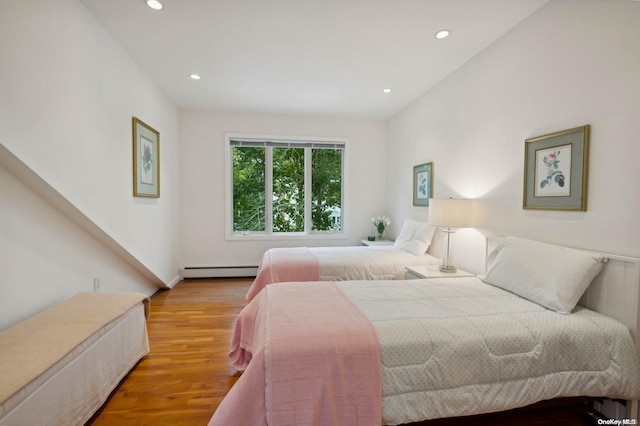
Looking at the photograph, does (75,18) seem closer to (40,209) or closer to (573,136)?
(40,209)

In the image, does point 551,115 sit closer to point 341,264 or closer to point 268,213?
point 341,264

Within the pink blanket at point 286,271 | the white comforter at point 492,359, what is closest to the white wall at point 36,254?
the pink blanket at point 286,271

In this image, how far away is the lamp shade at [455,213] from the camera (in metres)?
2.63

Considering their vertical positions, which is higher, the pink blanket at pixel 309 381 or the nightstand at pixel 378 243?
the nightstand at pixel 378 243

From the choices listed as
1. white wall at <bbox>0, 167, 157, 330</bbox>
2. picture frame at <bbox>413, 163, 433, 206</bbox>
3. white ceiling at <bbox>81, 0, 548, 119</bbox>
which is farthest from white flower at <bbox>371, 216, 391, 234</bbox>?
white wall at <bbox>0, 167, 157, 330</bbox>

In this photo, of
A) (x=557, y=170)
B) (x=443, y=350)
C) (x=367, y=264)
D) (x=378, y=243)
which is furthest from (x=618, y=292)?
(x=378, y=243)

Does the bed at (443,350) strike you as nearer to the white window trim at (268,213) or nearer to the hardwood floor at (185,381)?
the hardwood floor at (185,381)

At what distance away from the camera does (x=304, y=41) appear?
2541mm

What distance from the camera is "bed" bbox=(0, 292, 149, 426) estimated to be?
1.22 meters

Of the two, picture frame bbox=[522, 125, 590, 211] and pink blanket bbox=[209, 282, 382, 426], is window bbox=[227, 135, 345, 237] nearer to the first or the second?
picture frame bbox=[522, 125, 590, 211]

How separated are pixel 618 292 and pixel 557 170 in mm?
827

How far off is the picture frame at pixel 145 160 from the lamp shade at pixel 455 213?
3.10 meters

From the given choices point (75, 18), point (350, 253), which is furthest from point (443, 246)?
point (75, 18)

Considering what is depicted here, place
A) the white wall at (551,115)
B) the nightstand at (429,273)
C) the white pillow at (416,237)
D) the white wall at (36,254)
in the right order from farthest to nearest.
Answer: the white pillow at (416,237) < the nightstand at (429,273) < the white wall at (36,254) < the white wall at (551,115)
